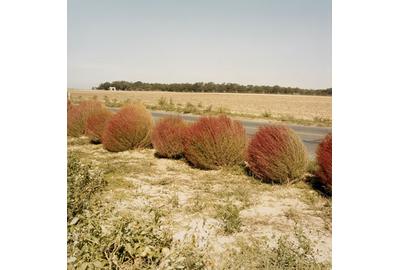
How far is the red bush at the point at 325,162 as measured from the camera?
309 cm

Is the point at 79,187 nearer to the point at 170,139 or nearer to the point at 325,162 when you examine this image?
the point at 170,139

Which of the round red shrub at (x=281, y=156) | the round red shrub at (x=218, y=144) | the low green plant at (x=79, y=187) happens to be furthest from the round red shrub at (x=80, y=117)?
the round red shrub at (x=281, y=156)

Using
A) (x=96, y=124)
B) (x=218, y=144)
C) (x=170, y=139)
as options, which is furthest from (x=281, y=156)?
(x=96, y=124)

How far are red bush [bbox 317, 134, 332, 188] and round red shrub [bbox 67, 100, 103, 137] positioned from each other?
3375 mm

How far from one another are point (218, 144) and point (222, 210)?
4.65 feet

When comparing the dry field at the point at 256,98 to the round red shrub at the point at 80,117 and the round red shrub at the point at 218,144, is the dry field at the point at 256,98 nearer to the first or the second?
the round red shrub at the point at 218,144

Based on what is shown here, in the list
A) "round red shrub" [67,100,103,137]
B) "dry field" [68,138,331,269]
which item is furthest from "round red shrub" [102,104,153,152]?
"dry field" [68,138,331,269]

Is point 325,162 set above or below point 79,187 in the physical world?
above

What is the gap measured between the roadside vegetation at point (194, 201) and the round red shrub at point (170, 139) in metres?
0.02

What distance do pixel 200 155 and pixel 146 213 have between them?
62.1 inches

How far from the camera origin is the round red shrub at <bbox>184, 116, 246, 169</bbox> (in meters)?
4.20

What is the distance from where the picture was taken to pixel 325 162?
10.6ft

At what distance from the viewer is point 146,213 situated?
9.18 feet
